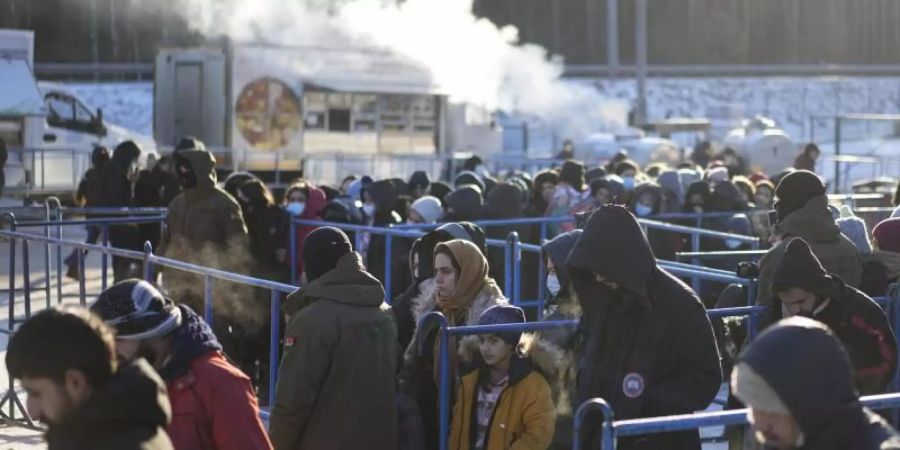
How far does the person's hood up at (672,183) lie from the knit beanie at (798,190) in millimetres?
7321

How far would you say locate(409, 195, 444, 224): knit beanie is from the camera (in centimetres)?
A: 1205

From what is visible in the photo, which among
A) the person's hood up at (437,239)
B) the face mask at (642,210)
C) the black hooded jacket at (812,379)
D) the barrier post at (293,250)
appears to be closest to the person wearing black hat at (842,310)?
the person's hood up at (437,239)

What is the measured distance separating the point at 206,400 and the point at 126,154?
11.4m

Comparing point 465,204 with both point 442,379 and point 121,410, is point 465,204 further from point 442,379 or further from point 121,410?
point 121,410

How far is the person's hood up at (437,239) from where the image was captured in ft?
24.5

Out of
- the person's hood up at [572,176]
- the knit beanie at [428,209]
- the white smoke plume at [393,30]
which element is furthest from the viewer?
the white smoke plume at [393,30]

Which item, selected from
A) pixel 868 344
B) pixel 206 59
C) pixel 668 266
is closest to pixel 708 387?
pixel 868 344

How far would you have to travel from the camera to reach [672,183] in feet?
48.5

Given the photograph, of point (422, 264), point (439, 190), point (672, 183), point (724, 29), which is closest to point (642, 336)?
point (422, 264)

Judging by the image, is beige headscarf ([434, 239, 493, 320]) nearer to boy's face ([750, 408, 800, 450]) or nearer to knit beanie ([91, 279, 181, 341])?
knit beanie ([91, 279, 181, 341])

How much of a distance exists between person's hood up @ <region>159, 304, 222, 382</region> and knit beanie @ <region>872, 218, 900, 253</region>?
4108 millimetres

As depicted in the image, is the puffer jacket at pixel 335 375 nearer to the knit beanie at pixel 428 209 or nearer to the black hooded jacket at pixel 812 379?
the black hooded jacket at pixel 812 379

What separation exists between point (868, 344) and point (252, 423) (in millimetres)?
2429

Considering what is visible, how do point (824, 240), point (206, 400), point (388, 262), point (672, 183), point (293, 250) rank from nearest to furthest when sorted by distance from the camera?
point (206, 400), point (824, 240), point (388, 262), point (293, 250), point (672, 183)
